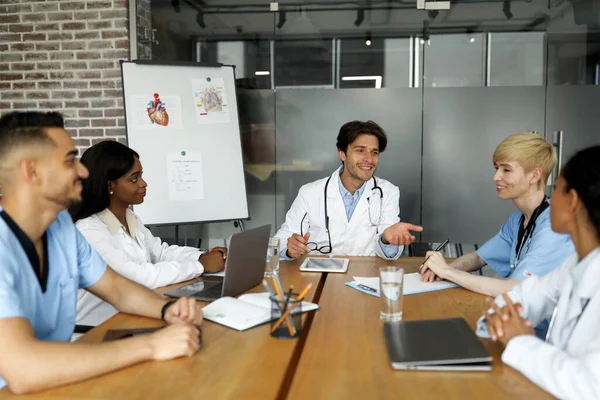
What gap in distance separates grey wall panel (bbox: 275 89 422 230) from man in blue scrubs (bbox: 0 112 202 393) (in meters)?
3.04

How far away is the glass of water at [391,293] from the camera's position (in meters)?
1.66

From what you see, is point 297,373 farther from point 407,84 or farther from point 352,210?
point 407,84

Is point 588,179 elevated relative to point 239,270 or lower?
elevated

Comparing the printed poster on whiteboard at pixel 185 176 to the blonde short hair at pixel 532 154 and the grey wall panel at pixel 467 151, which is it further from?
the blonde short hair at pixel 532 154

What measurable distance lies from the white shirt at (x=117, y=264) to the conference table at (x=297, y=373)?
42 cm

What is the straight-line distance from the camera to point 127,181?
2.42 m

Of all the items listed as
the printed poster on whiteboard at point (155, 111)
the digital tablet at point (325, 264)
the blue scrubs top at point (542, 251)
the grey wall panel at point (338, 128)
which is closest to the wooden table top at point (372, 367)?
the blue scrubs top at point (542, 251)

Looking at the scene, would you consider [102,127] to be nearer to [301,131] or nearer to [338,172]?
[301,131]

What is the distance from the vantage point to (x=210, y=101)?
409cm

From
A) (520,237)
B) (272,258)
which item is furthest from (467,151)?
(272,258)

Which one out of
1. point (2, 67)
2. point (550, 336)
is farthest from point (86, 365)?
point (2, 67)

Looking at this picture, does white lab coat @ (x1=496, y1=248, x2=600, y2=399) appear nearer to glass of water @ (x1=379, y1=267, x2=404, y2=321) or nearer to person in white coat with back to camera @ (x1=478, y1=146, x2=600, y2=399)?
person in white coat with back to camera @ (x1=478, y1=146, x2=600, y2=399)

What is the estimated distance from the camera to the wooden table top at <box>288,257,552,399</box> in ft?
3.88

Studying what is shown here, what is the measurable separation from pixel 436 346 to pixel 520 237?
107 centimetres
